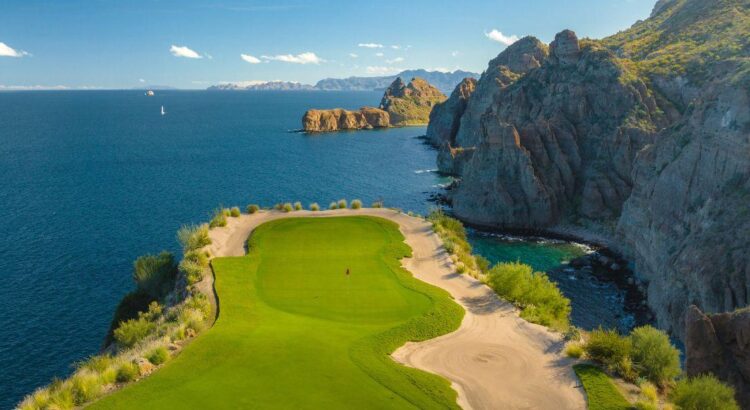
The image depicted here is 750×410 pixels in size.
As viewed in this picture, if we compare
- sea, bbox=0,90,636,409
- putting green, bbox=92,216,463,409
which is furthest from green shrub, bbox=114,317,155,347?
sea, bbox=0,90,636,409

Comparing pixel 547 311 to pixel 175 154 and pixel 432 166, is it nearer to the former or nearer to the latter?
pixel 432 166

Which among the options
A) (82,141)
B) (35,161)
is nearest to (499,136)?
(35,161)

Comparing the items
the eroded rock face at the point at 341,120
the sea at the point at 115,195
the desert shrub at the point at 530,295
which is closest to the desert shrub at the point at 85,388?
the sea at the point at 115,195

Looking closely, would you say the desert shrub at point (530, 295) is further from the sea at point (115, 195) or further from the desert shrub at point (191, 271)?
the desert shrub at point (191, 271)

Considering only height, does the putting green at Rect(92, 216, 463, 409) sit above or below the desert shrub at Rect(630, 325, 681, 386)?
below

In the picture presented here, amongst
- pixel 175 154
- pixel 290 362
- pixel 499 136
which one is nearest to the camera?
pixel 290 362

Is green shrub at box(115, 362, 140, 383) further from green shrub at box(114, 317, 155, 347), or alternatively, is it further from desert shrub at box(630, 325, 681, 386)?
desert shrub at box(630, 325, 681, 386)

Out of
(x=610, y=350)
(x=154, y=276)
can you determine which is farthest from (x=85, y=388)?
(x=610, y=350)
